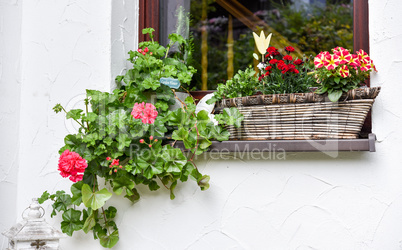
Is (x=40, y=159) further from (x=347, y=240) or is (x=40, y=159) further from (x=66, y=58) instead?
(x=347, y=240)

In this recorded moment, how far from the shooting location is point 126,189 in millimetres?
1396

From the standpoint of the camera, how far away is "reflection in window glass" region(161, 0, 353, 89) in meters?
2.98

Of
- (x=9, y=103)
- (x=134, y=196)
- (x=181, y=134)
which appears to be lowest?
(x=134, y=196)

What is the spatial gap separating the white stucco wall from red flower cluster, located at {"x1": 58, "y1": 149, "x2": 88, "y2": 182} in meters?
0.25

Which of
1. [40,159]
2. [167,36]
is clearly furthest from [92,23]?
[40,159]

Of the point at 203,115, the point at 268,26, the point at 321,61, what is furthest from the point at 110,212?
the point at 268,26

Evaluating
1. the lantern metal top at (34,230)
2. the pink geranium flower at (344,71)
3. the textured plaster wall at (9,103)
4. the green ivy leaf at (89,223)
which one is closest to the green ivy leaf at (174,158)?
the green ivy leaf at (89,223)

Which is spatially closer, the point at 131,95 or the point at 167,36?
the point at 131,95

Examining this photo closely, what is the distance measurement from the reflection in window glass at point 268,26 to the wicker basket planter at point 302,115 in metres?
1.27

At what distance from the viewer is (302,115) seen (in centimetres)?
133

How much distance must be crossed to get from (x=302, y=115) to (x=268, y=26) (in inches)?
105

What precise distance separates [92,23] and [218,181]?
80 centimetres

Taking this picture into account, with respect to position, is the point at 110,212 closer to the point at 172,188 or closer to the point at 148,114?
the point at 172,188

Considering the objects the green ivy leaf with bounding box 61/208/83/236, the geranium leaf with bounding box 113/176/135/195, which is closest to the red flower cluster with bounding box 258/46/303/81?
the geranium leaf with bounding box 113/176/135/195
